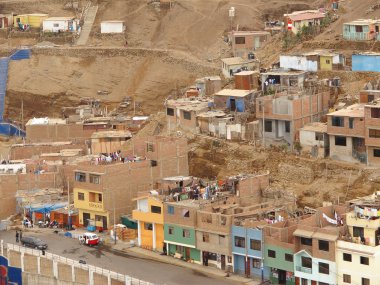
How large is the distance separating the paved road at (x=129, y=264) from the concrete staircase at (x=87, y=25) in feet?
109

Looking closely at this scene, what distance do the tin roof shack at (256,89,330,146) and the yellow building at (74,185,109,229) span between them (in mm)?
8352

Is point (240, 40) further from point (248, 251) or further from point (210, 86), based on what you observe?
point (248, 251)

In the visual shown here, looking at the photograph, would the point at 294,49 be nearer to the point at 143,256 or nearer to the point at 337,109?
the point at 337,109

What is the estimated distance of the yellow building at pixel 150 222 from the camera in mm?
58219

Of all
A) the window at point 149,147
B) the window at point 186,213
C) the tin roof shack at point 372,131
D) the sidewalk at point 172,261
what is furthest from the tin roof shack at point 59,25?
the window at point 186,213

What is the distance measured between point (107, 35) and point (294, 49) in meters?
19.9

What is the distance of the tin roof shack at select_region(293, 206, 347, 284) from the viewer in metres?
51.6

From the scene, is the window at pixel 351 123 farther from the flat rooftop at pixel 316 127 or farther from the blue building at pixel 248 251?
the blue building at pixel 248 251

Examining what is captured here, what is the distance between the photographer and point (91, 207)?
2438 inches

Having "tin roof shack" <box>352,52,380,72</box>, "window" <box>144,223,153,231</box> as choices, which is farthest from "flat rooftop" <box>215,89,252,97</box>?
"window" <box>144,223,153,231</box>

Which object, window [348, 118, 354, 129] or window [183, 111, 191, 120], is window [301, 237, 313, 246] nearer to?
window [348, 118, 354, 129]

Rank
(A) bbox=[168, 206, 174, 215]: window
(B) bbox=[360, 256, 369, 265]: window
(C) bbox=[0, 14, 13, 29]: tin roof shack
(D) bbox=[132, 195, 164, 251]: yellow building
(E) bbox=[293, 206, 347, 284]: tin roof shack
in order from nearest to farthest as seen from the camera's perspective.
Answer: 1. (B) bbox=[360, 256, 369, 265]: window
2. (E) bbox=[293, 206, 347, 284]: tin roof shack
3. (A) bbox=[168, 206, 174, 215]: window
4. (D) bbox=[132, 195, 164, 251]: yellow building
5. (C) bbox=[0, 14, 13, 29]: tin roof shack

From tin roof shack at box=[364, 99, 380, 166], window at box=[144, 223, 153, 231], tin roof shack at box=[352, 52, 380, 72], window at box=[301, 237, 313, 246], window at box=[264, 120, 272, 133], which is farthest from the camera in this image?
tin roof shack at box=[352, 52, 380, 72]

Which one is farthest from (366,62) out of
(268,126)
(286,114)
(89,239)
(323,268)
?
(323,268)
